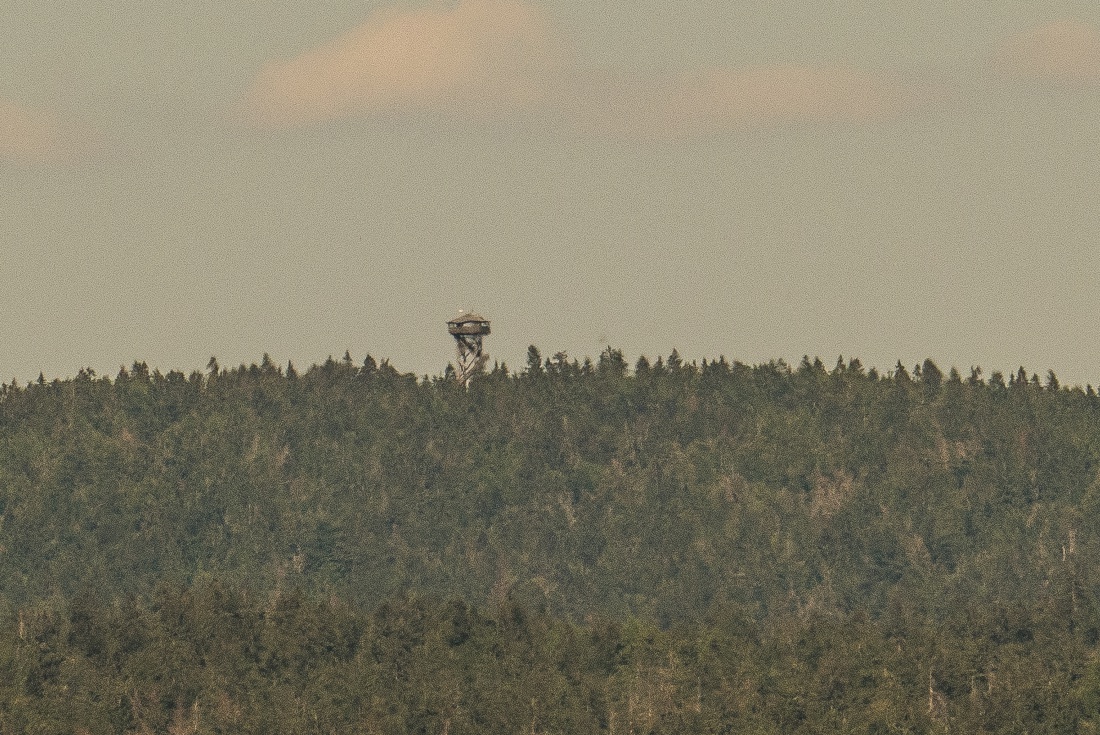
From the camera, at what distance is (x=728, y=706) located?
197 m

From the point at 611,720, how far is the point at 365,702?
15.0 m

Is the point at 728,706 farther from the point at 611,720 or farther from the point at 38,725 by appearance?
the point at 38,725

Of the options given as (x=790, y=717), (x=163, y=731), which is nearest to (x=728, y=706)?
(x=790, y=717)

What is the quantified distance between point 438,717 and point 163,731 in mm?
16958

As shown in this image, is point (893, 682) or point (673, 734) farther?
point (893, 682)

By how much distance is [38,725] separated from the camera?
182000 mm

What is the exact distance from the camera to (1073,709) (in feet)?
630

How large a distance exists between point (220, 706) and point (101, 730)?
41.4 ft

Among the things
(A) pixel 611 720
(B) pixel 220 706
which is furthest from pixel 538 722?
(B) pixel 220 706

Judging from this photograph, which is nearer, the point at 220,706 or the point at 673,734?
the point at 673,734

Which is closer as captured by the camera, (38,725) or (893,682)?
(38,725)

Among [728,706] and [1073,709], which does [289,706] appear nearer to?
[728,706]

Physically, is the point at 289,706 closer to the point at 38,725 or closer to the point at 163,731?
the point at 163,731

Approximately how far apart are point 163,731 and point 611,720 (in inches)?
1056
